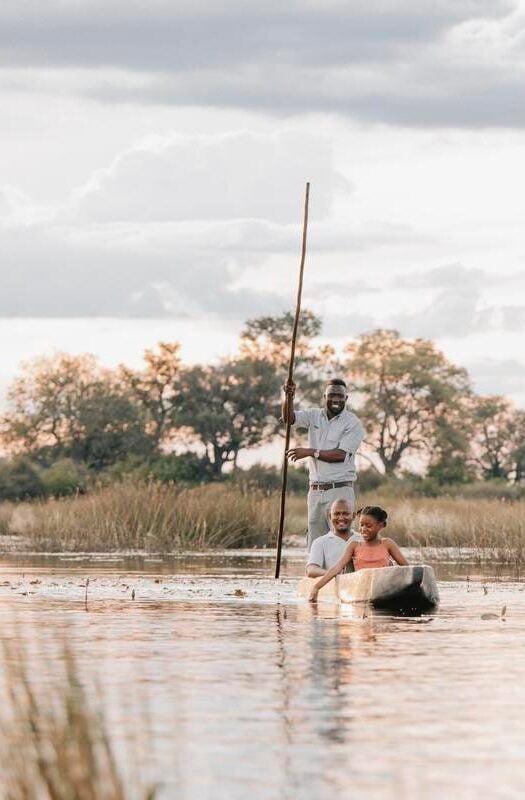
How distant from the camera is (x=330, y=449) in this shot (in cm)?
1927

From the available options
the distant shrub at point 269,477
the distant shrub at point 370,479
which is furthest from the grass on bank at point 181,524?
the distant shrub at point 370,479

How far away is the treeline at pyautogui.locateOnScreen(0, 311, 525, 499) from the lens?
255ft

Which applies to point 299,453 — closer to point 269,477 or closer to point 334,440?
point 334,440

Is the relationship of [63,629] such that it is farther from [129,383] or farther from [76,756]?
[129,383]

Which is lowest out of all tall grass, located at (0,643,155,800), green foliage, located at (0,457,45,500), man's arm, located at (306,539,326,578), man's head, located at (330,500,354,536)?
tall grass, located at (0,643,155,800)

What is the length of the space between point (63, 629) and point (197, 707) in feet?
16.7

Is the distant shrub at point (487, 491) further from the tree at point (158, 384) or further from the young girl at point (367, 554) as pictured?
the young girl at point (367, 554)

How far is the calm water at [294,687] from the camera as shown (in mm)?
8781

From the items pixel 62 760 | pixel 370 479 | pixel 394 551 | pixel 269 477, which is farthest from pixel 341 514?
pixel 370 479

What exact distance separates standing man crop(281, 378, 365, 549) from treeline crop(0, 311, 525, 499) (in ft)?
163

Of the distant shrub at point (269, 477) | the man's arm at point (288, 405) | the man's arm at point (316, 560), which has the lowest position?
the man's arm at point (316, 560)

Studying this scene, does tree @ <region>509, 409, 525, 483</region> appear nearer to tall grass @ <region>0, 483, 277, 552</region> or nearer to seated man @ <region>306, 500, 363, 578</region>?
tall grass @ <region>0, 483, 277, 552</region>

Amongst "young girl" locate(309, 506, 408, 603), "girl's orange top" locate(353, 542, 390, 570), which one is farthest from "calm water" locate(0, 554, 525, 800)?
"girl's orange top" locate(353, 542, 390, 570)

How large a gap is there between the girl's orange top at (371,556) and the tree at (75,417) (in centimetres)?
5749
